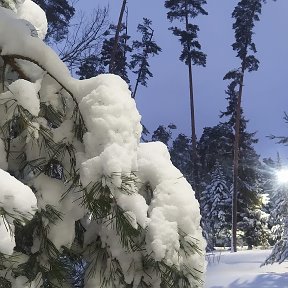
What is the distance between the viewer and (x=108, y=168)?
182 centimetres

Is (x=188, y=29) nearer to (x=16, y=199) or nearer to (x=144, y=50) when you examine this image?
(x=144, y=50)

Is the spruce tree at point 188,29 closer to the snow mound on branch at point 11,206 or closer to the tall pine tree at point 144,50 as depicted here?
the tall pine tree at point 144,50

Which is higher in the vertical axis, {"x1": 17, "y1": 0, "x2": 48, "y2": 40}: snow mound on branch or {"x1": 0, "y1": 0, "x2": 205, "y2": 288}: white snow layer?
{"x1": 17, "y1": 0, "x2": 48, "y2": 40}: snow mound on branch

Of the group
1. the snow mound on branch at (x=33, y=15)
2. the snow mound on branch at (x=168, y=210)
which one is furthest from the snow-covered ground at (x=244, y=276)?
the snow mound on branch at (x=168, y=210)

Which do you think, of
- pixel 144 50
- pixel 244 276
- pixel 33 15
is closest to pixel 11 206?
pixel 33 15

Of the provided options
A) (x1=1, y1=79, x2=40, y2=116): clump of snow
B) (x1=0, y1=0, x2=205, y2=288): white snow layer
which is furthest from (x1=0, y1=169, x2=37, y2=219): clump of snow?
(x1=1, y1=79, x2=40, y2=116): clump of snow

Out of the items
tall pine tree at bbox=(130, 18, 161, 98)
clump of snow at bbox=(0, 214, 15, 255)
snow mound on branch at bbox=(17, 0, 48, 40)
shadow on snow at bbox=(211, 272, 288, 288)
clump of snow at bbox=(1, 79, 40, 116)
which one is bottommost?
shadow on snow at bbox=(211, 272, 288, 288)

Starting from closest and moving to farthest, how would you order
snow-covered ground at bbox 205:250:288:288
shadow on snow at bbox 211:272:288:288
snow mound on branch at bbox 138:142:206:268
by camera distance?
1. snow mound on branch at bbox 138:142:206:268
2. shadow on snow at bbox 211:272:288:288
3. snow-covered ground at bbox 205:250:288:288

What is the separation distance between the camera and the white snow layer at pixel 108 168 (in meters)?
1.94

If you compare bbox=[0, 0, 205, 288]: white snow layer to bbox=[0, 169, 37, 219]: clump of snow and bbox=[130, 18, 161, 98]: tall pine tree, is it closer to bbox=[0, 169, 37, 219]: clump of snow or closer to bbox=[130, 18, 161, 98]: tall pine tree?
bbox=[0, 169, 37, 219]: clump of snow

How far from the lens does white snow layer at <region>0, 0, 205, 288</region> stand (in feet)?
6.36

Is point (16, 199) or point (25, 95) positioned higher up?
point (25, 95)

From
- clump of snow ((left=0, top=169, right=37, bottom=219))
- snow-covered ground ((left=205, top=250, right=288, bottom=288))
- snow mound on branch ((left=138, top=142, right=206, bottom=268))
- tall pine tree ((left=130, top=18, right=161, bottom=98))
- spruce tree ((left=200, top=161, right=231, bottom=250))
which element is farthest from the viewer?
spruce tree ((left=200, top=161, right=231, bottom=250))

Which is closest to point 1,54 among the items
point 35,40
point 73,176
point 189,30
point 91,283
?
point 35,40
